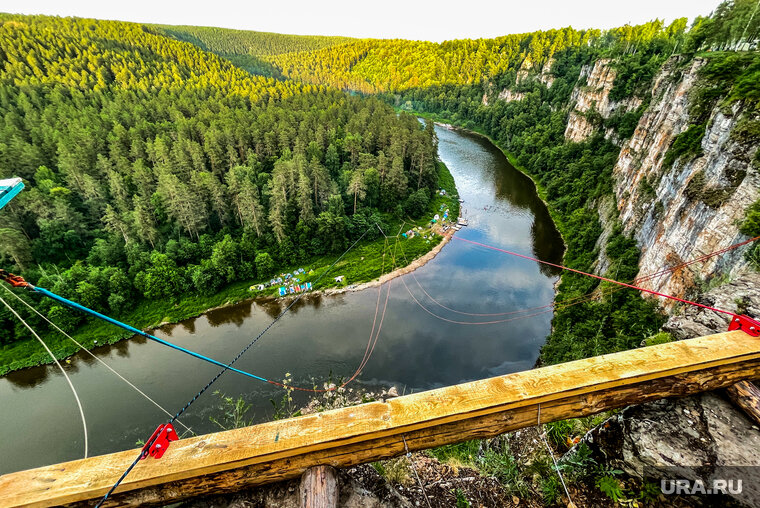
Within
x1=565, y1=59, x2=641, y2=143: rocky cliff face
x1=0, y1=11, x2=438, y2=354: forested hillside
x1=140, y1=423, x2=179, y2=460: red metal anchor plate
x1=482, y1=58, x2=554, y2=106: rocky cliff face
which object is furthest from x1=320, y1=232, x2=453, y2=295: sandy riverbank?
x1=482, y1=58, x2=554, y2=106: rocky cliff face

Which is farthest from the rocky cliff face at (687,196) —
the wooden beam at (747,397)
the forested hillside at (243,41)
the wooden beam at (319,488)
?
the forested hillside at (243,41)

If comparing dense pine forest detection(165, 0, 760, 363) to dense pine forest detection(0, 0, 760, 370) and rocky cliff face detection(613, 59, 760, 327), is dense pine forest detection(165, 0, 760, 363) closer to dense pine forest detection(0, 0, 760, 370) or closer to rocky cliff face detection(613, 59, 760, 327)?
dense pine forest detection(0, 0, 760, 370)

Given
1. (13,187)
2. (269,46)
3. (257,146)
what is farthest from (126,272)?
(269,46)

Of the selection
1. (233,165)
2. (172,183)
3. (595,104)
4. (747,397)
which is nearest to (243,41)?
(233,165)

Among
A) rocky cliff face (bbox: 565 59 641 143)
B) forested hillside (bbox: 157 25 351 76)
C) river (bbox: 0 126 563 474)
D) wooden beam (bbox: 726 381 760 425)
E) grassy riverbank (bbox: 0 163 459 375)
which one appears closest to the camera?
wooden beam (bbox: 726 381 760 425)

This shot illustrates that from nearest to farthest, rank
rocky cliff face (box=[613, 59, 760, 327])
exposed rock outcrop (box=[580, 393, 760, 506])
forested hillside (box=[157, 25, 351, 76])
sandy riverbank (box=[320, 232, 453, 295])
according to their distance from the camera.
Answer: exposed rock outcrop (box=[580, 393, 760, 506])
rocky cliff face (box=[613, 59, 760, 327])
sandy riverbank (box=[320, 232, 453, 295])
forested hillside (box=[157, 25, 351, 76])

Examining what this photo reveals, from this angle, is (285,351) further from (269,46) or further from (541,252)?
(269,46)
